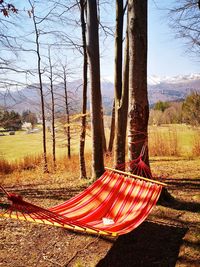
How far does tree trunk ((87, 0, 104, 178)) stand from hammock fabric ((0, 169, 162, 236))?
71.2 inches

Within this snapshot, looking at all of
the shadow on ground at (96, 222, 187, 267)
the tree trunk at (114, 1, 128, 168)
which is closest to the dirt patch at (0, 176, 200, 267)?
the shadow on ground at (96, 222, 187, 267)

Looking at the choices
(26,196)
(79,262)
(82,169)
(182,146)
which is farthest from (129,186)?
(182,146)

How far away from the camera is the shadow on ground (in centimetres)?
271

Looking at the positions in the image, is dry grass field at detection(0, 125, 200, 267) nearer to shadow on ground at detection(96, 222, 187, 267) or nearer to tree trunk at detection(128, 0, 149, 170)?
shadow on ground at detection(96, 222, 187, 267)

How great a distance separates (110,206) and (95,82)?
9.58ft

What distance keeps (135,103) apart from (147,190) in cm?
132

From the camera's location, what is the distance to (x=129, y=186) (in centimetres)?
348

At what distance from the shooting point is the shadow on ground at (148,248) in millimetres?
2711

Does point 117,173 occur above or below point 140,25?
below

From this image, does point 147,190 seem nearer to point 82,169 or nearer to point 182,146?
point 82,169

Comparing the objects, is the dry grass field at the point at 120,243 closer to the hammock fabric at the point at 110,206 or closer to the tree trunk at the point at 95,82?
the hammock fabric at the point at 110,206

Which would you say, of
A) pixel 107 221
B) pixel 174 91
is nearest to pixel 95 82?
pixel 107 221

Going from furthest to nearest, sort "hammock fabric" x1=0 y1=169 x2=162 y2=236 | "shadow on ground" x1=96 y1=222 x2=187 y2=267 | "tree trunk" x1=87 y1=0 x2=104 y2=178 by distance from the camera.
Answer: "tree trunk" x1=87 y1=0 x2=104 y2=178, "shadow on ground" x1=96 y1=222 x2=187 y2=267, "hammock fabric" x1=0 y1=169 x2=162 y2=236

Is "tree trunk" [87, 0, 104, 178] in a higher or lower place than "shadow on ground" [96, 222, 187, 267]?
higher
